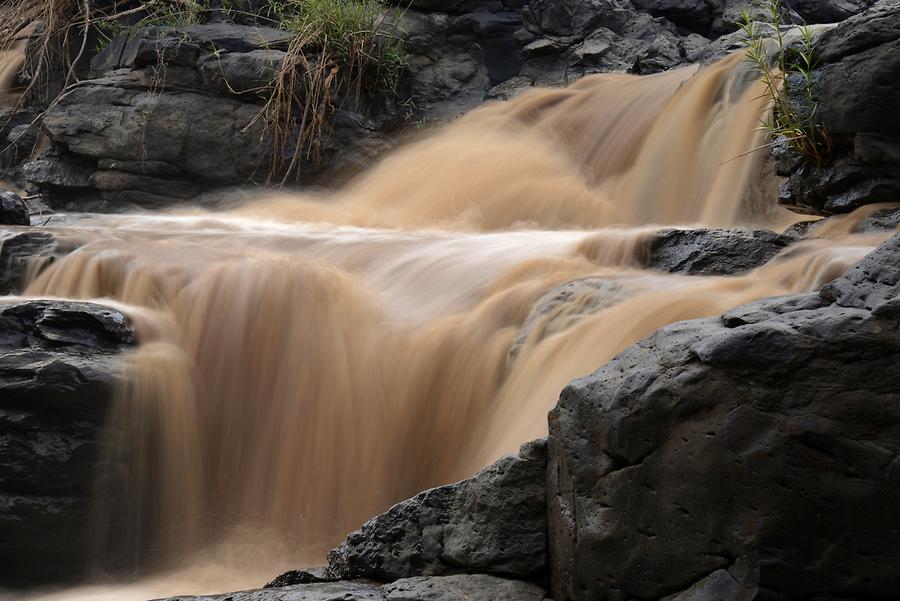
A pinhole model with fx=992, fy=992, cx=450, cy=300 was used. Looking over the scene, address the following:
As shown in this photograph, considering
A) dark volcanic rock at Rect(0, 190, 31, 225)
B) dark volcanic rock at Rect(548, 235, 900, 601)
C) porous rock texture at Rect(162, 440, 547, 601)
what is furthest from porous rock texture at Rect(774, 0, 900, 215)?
dark volcanic rock at Rect(0, 190, 31, 225)

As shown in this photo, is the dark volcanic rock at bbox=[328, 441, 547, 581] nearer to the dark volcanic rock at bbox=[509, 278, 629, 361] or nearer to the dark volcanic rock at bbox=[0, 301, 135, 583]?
the dark volcanic rock at bbox=[509, 278, 629, 361]

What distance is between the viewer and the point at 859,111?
13.8 feet

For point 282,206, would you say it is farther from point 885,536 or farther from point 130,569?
point 885,536

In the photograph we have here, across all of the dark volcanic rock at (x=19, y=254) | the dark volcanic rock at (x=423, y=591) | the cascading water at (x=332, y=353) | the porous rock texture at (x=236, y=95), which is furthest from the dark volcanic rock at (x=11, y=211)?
the dark volcanic rock at (x=423, y=591)

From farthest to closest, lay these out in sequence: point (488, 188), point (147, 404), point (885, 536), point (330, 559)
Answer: point (488, 188) → point (147, 404) → point (330, 559) → point (885, 536)

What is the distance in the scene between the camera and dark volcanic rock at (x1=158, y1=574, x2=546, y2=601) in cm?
211

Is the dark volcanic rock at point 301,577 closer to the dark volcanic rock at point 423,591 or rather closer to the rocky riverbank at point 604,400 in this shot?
the rocky riverbank at point 604,400

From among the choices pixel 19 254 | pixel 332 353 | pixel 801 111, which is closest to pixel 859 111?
pixel 801 111

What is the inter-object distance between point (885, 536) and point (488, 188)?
18.5 ft

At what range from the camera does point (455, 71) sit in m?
9.11

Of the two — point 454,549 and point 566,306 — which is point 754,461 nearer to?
point 454,549

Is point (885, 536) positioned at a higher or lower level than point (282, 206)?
higher

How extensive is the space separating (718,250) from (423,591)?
237 centimetres

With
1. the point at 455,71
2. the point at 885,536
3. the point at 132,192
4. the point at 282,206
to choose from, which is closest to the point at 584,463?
Answer: the point at 885,536
